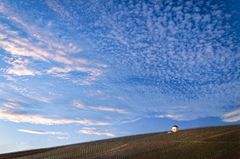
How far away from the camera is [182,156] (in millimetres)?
27922

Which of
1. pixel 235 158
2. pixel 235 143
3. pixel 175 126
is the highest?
pixel 175 126

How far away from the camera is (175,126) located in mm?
46656

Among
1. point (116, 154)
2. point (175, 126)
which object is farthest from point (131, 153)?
point (175, 126)

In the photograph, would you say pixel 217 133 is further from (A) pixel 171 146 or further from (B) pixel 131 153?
(B) pixel 131 153

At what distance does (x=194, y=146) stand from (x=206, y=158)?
513 centimetres

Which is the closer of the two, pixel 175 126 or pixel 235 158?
pixel 235 158

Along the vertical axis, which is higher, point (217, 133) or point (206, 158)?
point (217, 133)

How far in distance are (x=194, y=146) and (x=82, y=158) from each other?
37.1 ft

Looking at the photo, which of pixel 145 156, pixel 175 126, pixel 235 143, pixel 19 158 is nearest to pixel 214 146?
pixel 235 143

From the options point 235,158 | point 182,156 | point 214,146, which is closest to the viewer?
point 235,158

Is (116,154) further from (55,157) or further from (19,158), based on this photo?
(19,158)

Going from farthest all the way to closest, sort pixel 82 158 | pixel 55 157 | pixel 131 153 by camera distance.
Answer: pixel 55 157 → pixel 82 158 → pixel 131 153

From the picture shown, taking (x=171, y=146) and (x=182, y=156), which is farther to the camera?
(x=171, y=146)

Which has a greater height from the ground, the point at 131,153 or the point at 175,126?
the point at 175,126
